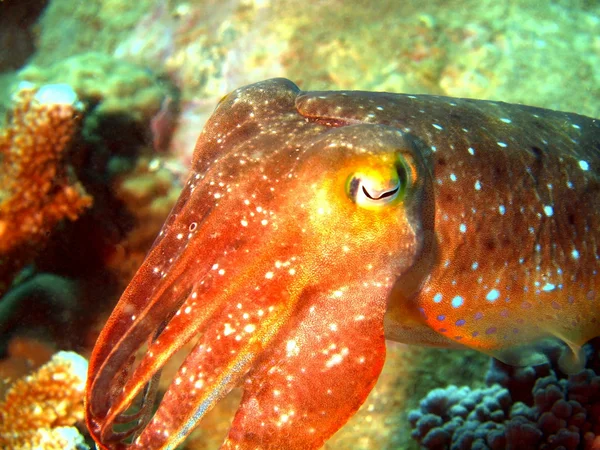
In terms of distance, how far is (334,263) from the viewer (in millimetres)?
1931

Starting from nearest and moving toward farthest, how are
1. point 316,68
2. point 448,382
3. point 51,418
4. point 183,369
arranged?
1. point 183,369
2. point 51,418
3. point 448,382
4. point 316,68

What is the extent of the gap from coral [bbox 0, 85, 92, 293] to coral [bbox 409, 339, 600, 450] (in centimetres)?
395

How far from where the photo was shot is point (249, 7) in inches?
239

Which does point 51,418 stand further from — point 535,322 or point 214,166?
point 535,322

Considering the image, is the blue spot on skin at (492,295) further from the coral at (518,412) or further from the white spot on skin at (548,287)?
the coral at (518,412)

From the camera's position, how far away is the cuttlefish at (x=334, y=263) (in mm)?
1833

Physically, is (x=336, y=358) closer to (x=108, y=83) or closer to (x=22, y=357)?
(x=22, y=357)

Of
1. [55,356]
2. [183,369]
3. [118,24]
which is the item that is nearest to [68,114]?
[55,356]

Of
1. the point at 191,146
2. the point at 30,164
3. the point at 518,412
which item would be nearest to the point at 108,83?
the point at 191,146

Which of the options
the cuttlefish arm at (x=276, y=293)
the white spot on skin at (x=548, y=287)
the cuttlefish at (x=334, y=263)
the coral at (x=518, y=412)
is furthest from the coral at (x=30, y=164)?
the white spot on skin at (x=548, y=287)

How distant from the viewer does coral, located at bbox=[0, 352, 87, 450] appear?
396 centimetres

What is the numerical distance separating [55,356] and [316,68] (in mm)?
4045

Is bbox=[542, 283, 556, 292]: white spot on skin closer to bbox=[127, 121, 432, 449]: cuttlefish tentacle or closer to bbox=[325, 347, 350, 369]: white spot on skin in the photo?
bbox=[127, 121, 432, 449]: cuttlefish tentacle

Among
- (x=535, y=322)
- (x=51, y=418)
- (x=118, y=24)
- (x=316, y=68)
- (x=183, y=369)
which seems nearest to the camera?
(x=183, y=369)
